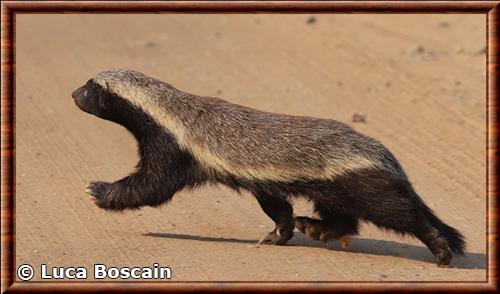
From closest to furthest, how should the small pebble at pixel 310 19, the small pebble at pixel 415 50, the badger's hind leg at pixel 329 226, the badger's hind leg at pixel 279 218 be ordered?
the badger's hind leg at pixel 329 226 < the badger's hind leg at pixel 279 218 < the small pebble at pixel 415 50 < the small pebble at pixel 310 19

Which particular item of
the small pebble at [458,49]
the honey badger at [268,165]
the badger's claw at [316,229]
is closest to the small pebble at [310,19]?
the small pebble at [458,49]

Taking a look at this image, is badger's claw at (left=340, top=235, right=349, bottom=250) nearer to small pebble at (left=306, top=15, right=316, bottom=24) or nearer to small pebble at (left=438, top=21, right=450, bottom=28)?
small pebble at (left=306, top=15, right=316, bottom=24)

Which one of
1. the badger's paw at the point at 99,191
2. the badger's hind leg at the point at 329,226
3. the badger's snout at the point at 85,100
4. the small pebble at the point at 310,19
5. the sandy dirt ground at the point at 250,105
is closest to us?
the sandy dirt ground at the point at 250,105

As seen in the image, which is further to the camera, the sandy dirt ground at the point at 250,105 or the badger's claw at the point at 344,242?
the badger's claw at the point at 344,242

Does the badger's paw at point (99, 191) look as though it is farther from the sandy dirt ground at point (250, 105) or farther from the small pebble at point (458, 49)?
the small pebble at point (458, 49)

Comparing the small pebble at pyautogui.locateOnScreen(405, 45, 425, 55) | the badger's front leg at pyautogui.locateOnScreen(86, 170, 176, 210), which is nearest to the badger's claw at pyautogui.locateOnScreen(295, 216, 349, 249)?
the badger's front leg at pyautogui.locateOnScreen(86, 170, 176, 210)

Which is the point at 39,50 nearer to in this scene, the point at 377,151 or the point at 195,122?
the point at 195,122

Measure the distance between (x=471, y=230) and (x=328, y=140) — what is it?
2.00m

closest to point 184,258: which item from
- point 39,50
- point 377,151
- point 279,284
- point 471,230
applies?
point 279,284

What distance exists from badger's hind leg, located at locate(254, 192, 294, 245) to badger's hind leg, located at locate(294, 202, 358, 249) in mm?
148

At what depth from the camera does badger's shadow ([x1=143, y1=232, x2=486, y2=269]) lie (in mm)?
9109

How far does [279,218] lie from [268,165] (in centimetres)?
72

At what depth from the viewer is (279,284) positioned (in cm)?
775

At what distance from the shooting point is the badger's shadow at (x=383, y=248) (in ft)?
29.9
